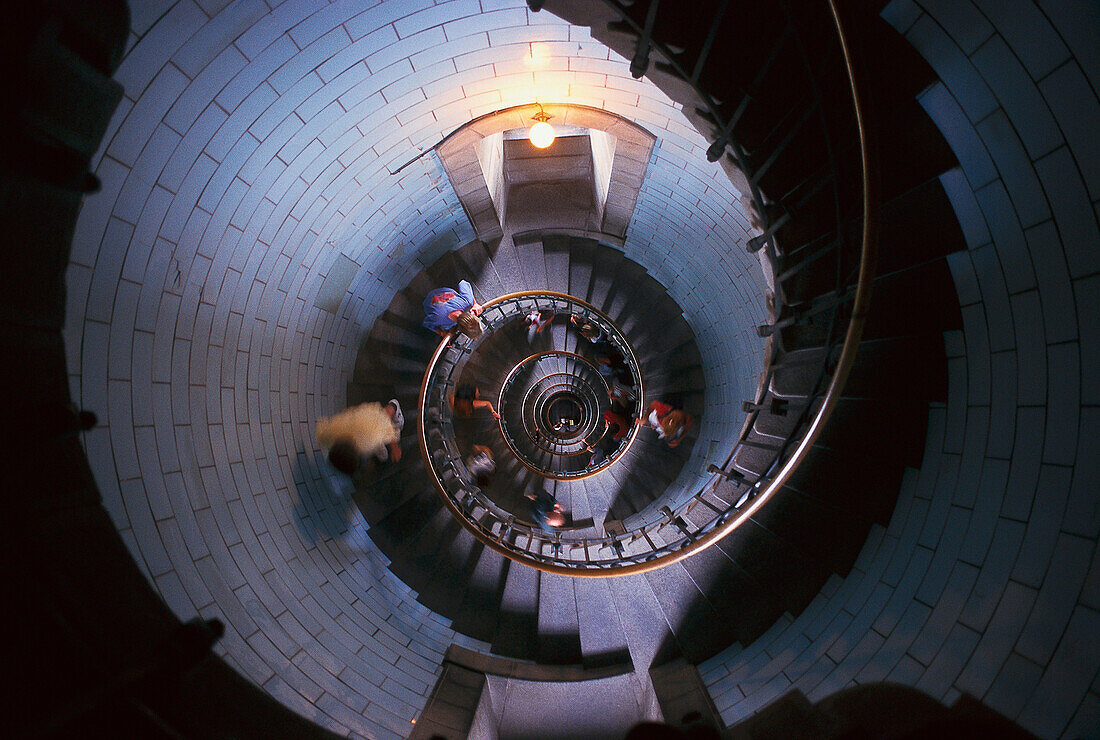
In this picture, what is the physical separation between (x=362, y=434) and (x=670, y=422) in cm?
510

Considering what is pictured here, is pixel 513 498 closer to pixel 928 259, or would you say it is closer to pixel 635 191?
pixel 635 191

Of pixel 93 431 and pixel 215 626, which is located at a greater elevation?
pixel 93 431

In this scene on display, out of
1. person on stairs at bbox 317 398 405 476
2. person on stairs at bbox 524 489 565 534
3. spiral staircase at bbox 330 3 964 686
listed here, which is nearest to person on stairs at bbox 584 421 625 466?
person on stairs at bbox 524 489 565 534

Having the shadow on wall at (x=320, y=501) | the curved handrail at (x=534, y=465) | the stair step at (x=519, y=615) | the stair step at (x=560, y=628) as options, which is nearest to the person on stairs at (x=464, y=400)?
the curved handrail at (x=534, y=465)

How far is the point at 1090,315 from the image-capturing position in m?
2.07

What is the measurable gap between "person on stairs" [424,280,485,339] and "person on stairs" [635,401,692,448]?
3621mm

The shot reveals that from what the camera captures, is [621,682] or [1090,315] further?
[621,682]

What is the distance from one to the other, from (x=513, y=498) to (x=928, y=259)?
799 cm

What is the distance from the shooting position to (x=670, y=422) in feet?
25.0

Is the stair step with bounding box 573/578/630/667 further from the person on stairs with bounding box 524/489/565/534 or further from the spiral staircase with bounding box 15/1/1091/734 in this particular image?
the person on stairs with bounding box 524/489/565/534

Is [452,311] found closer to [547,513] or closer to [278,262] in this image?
[278,262]

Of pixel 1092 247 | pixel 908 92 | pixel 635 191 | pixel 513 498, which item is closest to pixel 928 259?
pixel 1092 247

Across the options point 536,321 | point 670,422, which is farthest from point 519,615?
point 536,321

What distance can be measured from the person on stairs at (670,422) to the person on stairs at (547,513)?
248cm
